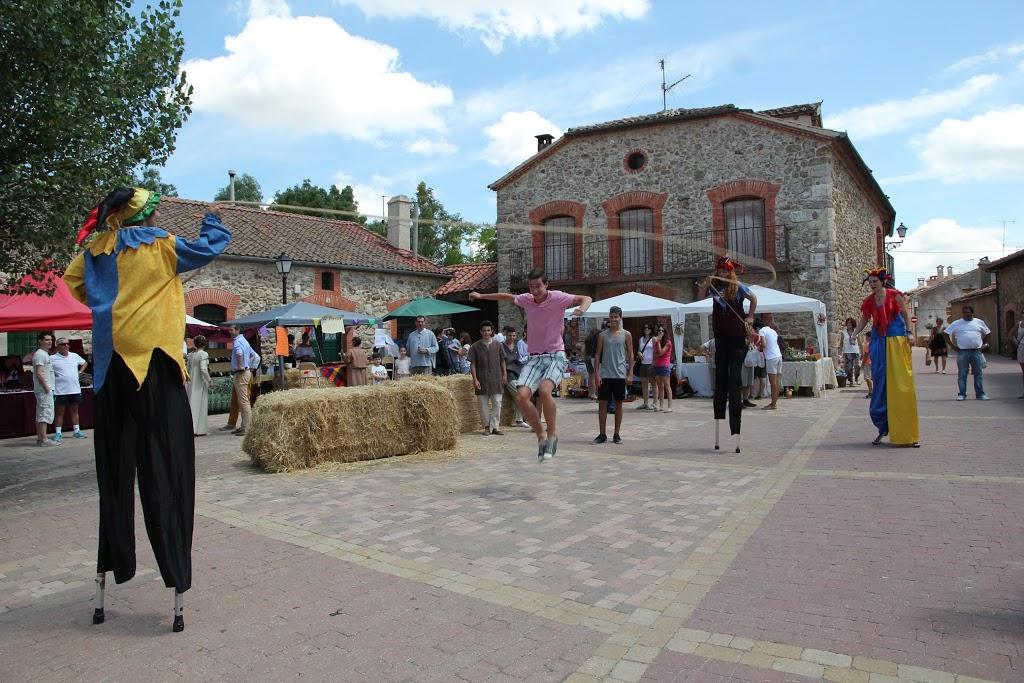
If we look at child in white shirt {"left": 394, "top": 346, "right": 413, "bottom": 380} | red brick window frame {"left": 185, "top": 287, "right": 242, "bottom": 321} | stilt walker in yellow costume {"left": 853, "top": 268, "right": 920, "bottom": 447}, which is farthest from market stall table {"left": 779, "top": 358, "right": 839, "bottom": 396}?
red brick window frame {"left": 185, "top": 287, "right": 242, "bottom": 321}

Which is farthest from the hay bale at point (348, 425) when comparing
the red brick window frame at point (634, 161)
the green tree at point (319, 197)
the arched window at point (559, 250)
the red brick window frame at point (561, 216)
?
the green tree at point (319, 197)

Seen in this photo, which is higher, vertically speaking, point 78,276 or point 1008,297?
point 1008,297

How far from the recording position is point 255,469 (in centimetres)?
772

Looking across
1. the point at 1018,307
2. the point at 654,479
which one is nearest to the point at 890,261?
the point at 1018,307

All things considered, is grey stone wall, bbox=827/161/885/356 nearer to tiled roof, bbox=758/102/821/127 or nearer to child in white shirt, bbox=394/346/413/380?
tiled roof, bbox=758/102/821/127

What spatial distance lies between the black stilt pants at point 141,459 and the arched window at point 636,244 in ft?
68.8

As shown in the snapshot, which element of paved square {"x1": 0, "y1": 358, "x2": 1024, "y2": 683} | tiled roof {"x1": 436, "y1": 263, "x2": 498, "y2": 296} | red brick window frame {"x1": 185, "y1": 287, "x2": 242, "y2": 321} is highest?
tiled roof {"x1": 436, "y1": 263, "x2": 498, "y2": 296}

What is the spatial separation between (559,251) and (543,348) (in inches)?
737

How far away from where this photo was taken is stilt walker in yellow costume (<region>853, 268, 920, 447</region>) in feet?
26.2

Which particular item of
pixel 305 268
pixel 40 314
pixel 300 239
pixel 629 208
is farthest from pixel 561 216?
pixel 40 314

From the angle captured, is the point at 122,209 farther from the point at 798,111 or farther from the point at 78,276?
the point at 798,111

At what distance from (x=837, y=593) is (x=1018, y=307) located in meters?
35.9

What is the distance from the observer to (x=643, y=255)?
77.6 ft

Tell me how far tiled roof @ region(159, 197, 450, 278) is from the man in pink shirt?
1746cm
